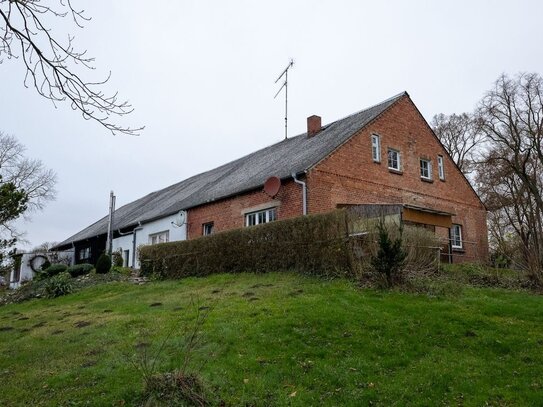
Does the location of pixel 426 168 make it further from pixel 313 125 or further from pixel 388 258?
pixel 388 258

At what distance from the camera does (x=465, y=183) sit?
24922mm

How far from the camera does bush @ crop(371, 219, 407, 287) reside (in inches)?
433

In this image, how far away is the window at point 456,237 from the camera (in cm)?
2282

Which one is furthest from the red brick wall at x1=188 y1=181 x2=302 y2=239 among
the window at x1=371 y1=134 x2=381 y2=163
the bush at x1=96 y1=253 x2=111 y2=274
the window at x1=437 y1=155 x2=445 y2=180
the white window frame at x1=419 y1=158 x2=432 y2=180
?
the window at x1=437 y1=155 x2=445 y2=180

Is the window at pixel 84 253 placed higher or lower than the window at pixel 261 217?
lower

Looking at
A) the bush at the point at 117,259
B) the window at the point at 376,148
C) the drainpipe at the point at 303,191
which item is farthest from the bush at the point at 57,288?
the window at the point at 376,148

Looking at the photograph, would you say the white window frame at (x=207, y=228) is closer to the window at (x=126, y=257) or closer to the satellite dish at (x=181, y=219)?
the satellite dish at (x=181, y=219)

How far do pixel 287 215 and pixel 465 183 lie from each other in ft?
38.2

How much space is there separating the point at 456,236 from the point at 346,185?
7.70 meters

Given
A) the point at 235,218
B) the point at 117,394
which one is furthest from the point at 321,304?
the point at 235,218

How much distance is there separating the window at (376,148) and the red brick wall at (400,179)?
206mm

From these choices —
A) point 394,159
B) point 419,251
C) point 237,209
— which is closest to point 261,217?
point 237,209

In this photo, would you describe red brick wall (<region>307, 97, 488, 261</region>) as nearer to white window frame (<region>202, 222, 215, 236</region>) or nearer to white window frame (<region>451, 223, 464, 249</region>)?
white window frame (<region>451, 223, 464, 249</region>)

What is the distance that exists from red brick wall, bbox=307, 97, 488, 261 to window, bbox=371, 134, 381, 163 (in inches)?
8.1
